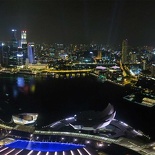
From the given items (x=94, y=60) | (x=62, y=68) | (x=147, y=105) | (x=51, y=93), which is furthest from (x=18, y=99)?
(x=94, y=60)

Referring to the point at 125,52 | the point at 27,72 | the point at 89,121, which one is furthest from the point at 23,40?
the point at 89,121

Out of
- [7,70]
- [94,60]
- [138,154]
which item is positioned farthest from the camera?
[94,60]

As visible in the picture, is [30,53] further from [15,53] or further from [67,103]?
[67,103]

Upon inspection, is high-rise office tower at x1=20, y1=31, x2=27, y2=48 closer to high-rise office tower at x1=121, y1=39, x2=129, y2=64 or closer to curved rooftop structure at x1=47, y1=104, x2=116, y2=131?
high-rise office tower at x1=121, y1=39, x2=129, y2=64

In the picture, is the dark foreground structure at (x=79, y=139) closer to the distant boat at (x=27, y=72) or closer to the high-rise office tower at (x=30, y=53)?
the distant boat at (x=27, y=72)

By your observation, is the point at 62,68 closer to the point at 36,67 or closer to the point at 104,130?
the point at 36,67

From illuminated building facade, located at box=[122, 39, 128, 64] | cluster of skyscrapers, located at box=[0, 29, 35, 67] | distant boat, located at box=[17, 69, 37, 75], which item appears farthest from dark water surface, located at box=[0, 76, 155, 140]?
illuminated building facade, located at box=[122, 39, 128, 64]
